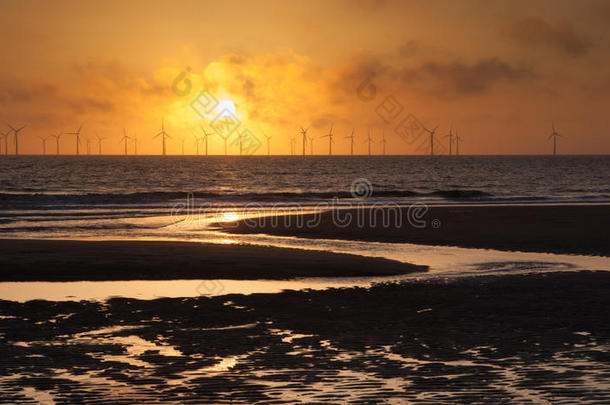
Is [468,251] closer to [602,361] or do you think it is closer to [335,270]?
[335,270]

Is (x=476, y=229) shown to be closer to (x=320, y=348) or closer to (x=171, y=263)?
(x=171, y=263)

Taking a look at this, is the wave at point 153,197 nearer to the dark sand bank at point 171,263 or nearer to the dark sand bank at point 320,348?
the dark sand bank at point 171,263

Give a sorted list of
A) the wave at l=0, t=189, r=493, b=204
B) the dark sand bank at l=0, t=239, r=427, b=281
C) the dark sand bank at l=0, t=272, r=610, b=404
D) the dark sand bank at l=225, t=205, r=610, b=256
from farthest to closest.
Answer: the wave at l=0, t=189, r=493, b=204 < the dark sand bank at l=225, t=205, r=610, b=256 < the dark sand bank at l=0, t=239, r=427, b=281 < the dark sand bank at l=0, t=272, r=610, b=404

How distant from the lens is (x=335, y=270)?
22.7 meters

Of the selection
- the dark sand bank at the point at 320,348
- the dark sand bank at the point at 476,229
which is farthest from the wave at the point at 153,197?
the dark sand bank at the point at 320,348

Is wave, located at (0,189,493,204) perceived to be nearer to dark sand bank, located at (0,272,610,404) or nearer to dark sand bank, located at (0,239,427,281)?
dark sand bank, located at (0,239,427,281)

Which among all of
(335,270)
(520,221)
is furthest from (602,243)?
(335,270)

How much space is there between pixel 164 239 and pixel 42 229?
9286 mm

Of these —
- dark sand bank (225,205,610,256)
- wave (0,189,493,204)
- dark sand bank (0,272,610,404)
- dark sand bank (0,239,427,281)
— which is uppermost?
wave (0,189,493,204)

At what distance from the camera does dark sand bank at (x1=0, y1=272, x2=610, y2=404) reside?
399 inches

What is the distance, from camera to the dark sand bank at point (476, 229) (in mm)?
30375

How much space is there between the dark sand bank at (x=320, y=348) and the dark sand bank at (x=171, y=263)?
401 cm

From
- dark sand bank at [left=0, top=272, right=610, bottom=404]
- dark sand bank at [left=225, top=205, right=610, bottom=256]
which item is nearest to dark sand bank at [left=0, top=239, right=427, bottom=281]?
dark sand bank at [left=0, top=272, right=610, bottom=404]

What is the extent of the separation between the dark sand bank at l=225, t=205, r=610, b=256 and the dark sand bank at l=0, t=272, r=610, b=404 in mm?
12052
